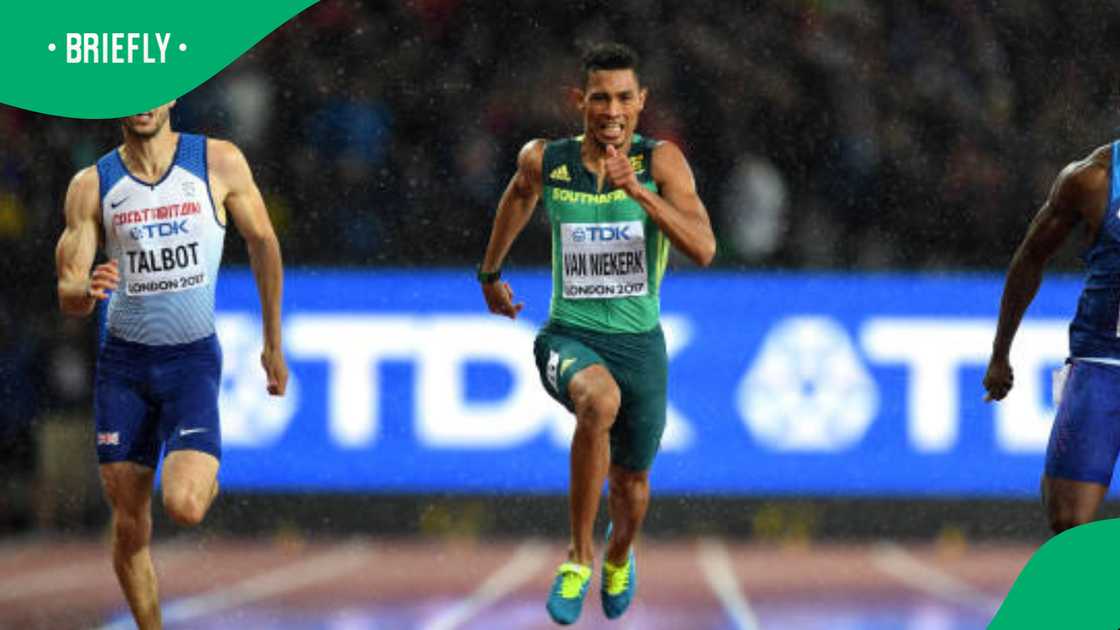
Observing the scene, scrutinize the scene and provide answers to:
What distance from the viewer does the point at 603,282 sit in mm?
7012

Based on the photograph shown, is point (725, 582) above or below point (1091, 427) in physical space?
below

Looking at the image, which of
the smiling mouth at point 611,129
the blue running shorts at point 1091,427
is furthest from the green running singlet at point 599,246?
the blue running shorts at point 1091,427

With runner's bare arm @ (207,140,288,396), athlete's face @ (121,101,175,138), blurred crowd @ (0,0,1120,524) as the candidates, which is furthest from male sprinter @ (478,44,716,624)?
blurred crowd @ (0,0,1120,524)

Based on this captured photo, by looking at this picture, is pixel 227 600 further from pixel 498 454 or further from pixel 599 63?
pixel 599 63

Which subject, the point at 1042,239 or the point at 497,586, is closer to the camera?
the point at 1042,239

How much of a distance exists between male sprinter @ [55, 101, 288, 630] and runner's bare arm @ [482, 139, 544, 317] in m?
0.94

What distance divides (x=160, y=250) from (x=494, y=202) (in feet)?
16.0

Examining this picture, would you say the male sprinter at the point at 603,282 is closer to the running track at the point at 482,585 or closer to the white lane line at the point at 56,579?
the running track at the point at 482,585

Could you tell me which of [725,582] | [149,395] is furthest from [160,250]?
[725,582]

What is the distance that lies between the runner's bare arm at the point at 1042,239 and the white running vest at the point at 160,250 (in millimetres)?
2829

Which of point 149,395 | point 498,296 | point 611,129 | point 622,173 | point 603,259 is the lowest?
point 149,395

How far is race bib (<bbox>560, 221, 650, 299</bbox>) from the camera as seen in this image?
697 centimetres

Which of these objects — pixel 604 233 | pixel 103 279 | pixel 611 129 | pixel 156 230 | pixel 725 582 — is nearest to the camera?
pixel 103 279

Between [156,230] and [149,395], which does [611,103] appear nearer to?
[156,230]
